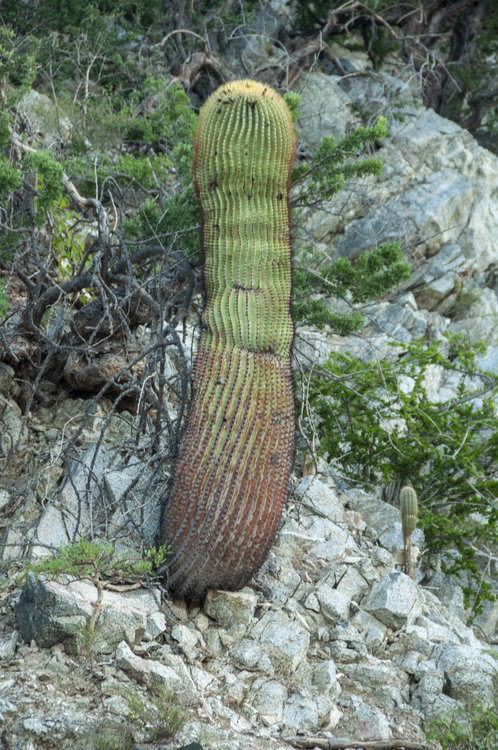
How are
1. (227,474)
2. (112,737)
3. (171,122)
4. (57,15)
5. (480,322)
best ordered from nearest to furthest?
(112,737), (227,474), (171,122), (480,322), (57,15)

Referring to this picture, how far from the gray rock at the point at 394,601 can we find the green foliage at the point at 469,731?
0.84m

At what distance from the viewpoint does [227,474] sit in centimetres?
377

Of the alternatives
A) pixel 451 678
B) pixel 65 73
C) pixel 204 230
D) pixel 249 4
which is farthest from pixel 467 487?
pixel 249 4

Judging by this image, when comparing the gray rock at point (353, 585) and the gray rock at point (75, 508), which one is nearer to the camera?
the gray rock at point (75, 508)

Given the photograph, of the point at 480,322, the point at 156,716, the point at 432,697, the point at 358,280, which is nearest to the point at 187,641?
the point at 156,716

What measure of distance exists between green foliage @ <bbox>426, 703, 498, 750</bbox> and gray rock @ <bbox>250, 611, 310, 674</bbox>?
723 mm

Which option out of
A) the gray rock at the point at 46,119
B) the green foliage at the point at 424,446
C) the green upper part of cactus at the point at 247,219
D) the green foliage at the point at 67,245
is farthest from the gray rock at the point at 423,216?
the green upper part of cactus at the point at 247,219

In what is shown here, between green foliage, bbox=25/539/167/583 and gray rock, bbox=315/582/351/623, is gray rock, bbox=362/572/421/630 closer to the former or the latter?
gray rock, bbox=315/582/351/623

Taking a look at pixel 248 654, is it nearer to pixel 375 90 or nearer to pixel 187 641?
pixel 187 641

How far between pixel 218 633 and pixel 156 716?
933mm

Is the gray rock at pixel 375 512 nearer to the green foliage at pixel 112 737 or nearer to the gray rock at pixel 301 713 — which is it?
the gray rock at pixel 301 713

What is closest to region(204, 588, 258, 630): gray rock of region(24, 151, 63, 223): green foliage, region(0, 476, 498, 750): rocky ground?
region(0, 476, 498, 750): rocky ground

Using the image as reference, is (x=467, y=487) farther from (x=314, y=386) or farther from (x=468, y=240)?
(x=468, y=240)

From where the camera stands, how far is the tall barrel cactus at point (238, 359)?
379 cm
